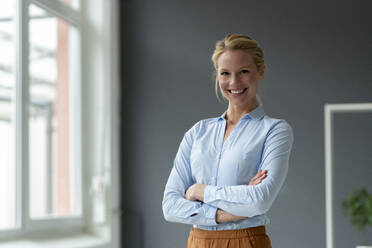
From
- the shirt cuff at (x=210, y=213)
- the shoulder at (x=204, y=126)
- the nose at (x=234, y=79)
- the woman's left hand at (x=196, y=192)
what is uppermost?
the nose at (x=234, y=79)

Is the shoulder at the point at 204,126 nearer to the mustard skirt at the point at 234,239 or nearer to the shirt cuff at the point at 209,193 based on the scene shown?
the shirt cuff at the point at 209,193

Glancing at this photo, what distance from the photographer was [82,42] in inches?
164

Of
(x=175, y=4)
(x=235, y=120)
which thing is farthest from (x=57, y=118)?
(x=235, y=120)

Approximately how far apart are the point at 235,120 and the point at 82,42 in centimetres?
250

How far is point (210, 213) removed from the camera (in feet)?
5.86

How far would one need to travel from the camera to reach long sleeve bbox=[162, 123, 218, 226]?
1799mm

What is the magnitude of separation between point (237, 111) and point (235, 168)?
0.24 m

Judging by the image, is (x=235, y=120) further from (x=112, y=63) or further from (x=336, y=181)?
(x=112, y=63)

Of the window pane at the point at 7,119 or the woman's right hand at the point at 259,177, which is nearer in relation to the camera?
the woman's right hand at the point at 259,177

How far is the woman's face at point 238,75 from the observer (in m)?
1.85

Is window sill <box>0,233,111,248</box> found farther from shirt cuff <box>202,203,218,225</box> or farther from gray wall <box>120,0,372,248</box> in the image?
shirt cuff <box>202,203,218,225</box>

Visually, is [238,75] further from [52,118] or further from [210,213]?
[52,118]

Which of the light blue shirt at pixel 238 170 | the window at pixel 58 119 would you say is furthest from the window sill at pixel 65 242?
the light blue shirt at pixel 238 170

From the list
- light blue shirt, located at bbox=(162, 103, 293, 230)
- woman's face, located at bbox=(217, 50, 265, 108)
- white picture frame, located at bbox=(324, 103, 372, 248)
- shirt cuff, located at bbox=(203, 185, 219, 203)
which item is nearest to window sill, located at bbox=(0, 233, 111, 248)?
white picture frame, located at bbox=(324, 103, 372, 248)
